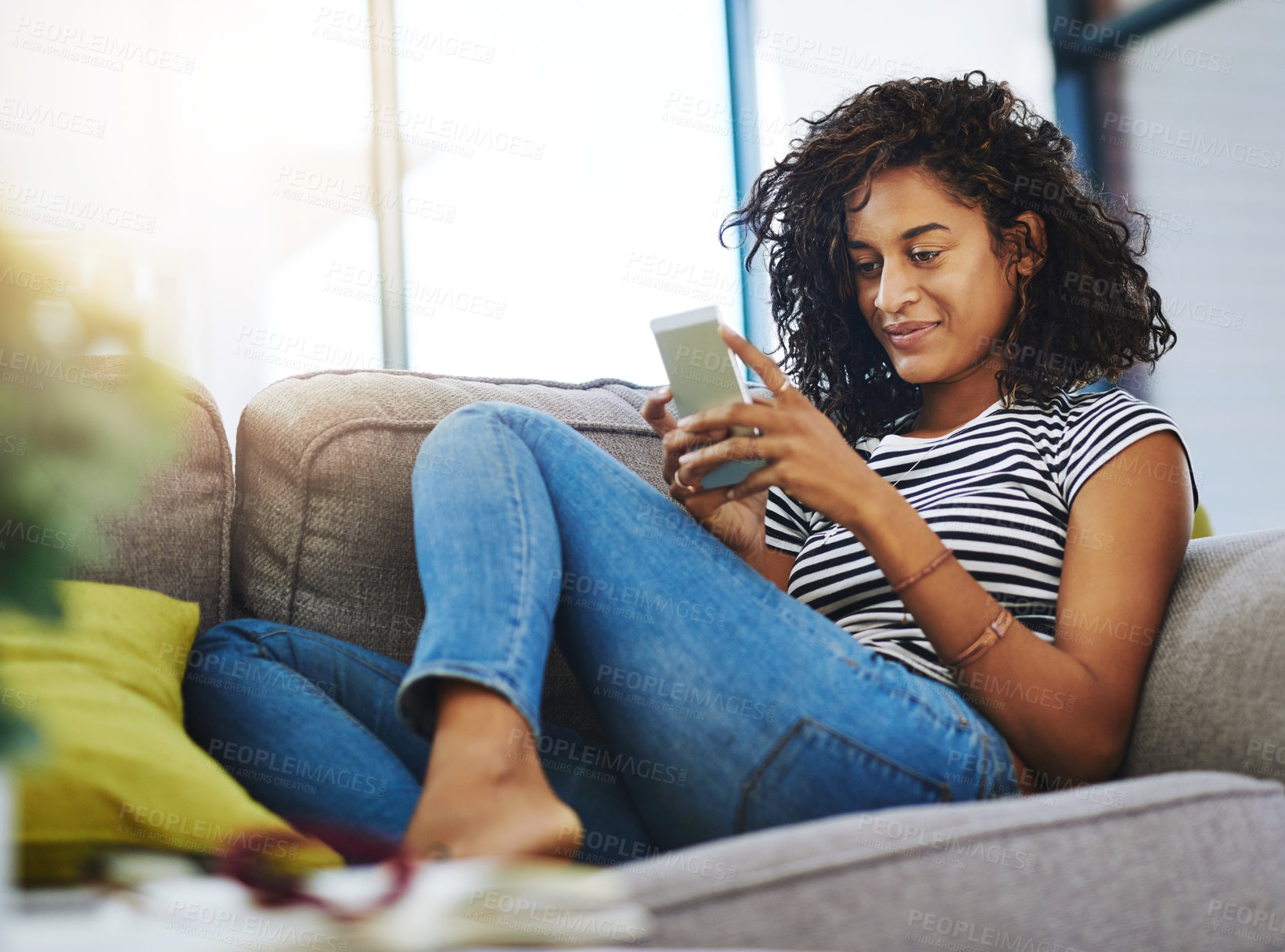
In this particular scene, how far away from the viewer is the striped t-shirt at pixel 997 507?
3.16 feet

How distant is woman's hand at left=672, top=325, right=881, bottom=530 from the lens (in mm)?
865

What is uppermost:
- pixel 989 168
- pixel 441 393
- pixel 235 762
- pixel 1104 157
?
pixel 1104 157

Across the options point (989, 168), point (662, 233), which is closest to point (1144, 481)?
point (989, 168)

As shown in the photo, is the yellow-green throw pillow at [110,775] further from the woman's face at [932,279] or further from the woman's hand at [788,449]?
the woman's face at [932,279]

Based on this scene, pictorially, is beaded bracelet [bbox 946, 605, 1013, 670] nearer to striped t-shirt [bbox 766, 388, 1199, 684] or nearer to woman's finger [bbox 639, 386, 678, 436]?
striped t-shirt [bbox 766, 388, 1199, 684]

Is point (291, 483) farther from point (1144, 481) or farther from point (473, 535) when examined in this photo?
point (1144, 481)

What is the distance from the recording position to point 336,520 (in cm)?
110

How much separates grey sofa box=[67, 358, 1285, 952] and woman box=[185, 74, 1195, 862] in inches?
2.9

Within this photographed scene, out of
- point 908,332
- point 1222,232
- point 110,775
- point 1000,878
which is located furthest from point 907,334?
point 1222,232

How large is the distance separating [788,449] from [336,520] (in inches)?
20.0

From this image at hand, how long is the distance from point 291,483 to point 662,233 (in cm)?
258

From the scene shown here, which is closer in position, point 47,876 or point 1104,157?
point 47,876

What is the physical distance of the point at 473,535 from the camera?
78 cm

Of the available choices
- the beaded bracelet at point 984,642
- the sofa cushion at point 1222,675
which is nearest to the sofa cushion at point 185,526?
the beaded bracelet at point 984,642
